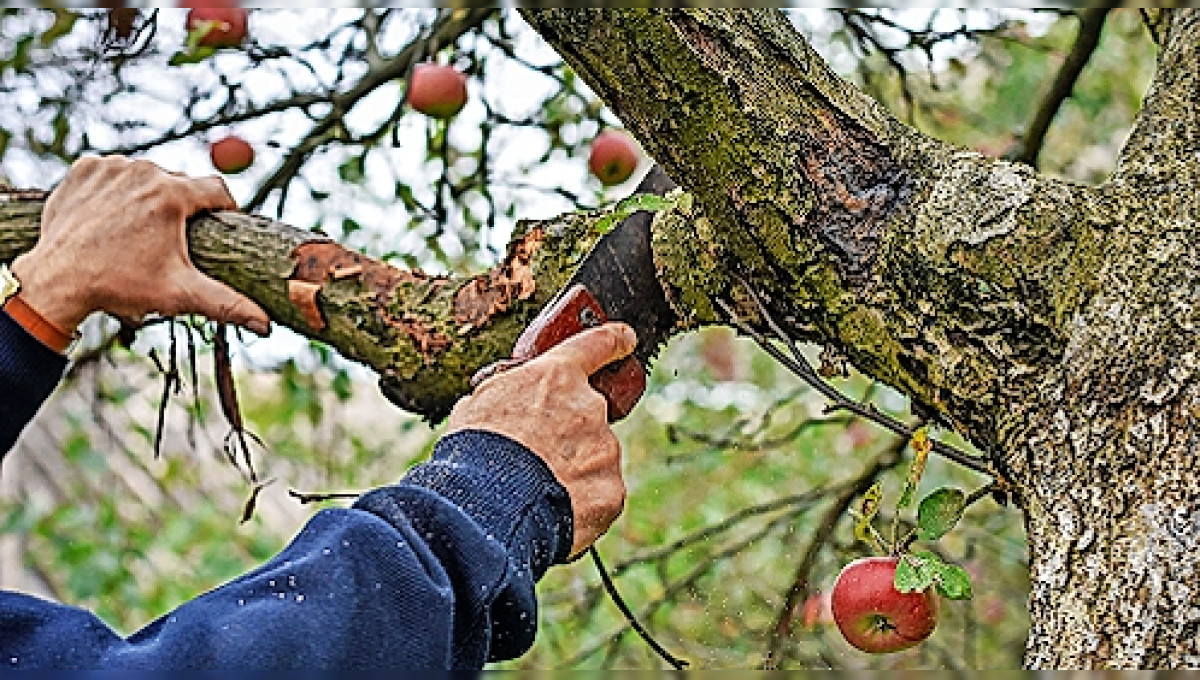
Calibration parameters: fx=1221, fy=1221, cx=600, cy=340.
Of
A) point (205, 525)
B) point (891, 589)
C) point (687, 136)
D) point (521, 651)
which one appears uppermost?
point (687, 136)

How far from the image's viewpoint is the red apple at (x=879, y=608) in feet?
3.37

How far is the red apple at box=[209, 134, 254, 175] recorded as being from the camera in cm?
207

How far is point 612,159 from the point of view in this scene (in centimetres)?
196

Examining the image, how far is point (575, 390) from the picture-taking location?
109 cm

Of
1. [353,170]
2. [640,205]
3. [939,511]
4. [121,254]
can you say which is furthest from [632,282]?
[353,170]

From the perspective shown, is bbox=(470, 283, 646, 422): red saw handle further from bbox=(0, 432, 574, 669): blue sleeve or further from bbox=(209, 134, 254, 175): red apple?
bbox=(209, 134, 254, 175): red apple

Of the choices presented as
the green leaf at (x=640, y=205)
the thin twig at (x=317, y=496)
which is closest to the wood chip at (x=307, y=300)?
the thin twig at (x=317, y=496)

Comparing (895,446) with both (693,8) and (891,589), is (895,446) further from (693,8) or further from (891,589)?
(693,8)

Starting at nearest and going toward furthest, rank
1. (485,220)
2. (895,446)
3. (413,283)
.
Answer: (413,283) < (895,446) < (485,220)

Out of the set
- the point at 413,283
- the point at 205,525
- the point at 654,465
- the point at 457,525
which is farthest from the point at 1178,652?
the point at 205,525

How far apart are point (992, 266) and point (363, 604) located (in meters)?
0.53

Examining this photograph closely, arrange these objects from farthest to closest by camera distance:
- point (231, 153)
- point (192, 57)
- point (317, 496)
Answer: point (231, 153) → point (192, 57) → point (317, 496)

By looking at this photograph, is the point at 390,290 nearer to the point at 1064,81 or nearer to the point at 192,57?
the point at 192,57

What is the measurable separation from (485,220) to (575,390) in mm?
1132
